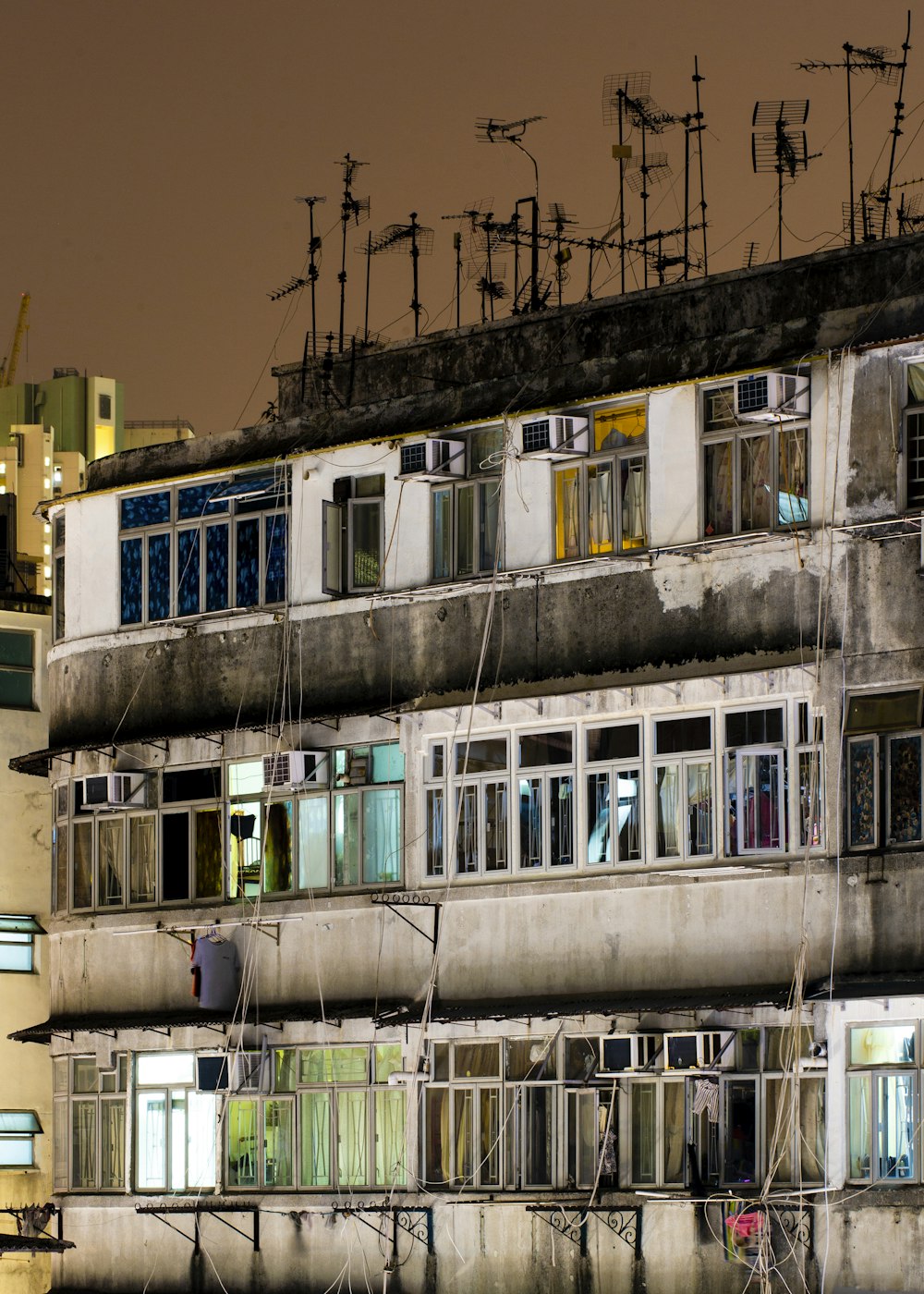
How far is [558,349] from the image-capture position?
2819 cm

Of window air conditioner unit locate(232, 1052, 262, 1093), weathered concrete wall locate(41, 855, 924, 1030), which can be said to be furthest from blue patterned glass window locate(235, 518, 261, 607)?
window air conditioner unit locate(232, 1052, 262, 1093)

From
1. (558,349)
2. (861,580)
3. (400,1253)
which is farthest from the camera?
(558,349)

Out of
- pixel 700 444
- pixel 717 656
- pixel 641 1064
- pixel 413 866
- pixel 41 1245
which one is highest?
pixel 700 444

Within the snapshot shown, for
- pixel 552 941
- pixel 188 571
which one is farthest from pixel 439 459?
pixel 552 941

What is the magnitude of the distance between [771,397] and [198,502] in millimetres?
7473

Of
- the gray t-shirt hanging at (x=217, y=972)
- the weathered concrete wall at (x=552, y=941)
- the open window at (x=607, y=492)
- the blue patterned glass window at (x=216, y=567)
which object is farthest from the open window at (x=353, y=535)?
the gray t-shirt hanging at (x=217, y=972)

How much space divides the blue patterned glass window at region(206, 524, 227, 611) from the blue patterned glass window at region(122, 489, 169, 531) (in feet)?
2.41

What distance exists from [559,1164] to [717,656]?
512 cm

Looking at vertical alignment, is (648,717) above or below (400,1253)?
above

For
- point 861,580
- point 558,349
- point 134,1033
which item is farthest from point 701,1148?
point 558,349

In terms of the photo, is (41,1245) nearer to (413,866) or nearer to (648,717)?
(413,866)

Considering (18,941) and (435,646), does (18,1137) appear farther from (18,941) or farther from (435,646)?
(435,646)

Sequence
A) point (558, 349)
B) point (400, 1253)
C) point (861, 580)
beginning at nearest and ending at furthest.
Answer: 1. point (861, 580)
2. point (400, 1253)
3. point (558, 349)

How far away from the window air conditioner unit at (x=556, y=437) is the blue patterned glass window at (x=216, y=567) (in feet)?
13.9
